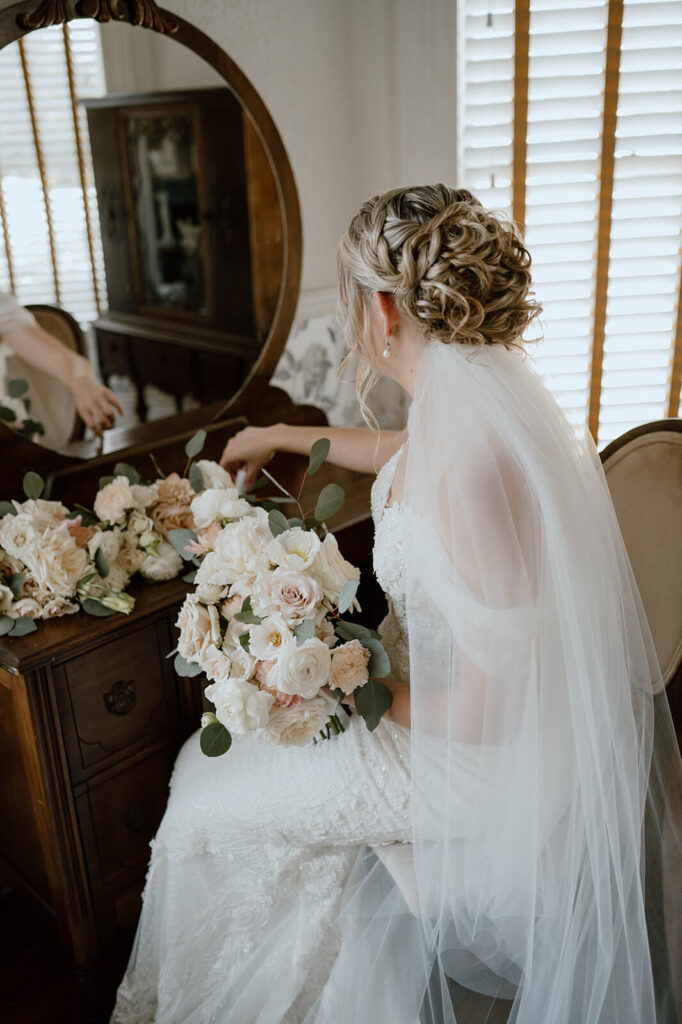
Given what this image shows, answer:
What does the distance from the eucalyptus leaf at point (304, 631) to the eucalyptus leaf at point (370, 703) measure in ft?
0.52

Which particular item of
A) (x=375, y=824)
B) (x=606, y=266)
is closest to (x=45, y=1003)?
(x=375, y=824)

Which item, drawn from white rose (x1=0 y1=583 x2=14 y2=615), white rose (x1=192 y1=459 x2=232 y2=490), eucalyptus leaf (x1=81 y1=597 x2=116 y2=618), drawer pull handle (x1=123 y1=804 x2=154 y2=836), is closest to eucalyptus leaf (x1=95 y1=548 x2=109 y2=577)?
eucalyptus leaf (x1=81 y1=597 x2=116 y2=618)

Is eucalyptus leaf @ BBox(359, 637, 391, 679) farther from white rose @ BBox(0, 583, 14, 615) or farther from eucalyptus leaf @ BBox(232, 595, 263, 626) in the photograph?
white rose @ BBox(0, 583, 14, 615)

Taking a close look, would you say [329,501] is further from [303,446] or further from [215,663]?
[303,446]

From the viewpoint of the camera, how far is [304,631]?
4.21 ft

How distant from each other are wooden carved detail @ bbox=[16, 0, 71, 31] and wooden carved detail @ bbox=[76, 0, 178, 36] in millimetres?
30

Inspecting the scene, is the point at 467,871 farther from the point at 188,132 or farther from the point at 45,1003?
the point at 188,132

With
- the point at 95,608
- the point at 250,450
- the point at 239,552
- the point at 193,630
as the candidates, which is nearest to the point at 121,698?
the point at 95,608

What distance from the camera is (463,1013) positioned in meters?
1.33

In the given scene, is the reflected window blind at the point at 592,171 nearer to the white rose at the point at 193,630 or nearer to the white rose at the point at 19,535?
the white rose at the point at 193,630

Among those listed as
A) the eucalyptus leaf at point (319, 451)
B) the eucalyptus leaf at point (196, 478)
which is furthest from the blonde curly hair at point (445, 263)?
the eucalyptus leaf at point (196, 478)

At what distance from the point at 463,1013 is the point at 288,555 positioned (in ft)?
2.54

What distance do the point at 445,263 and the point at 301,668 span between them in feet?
2.15

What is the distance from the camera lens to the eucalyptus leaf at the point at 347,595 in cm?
128
